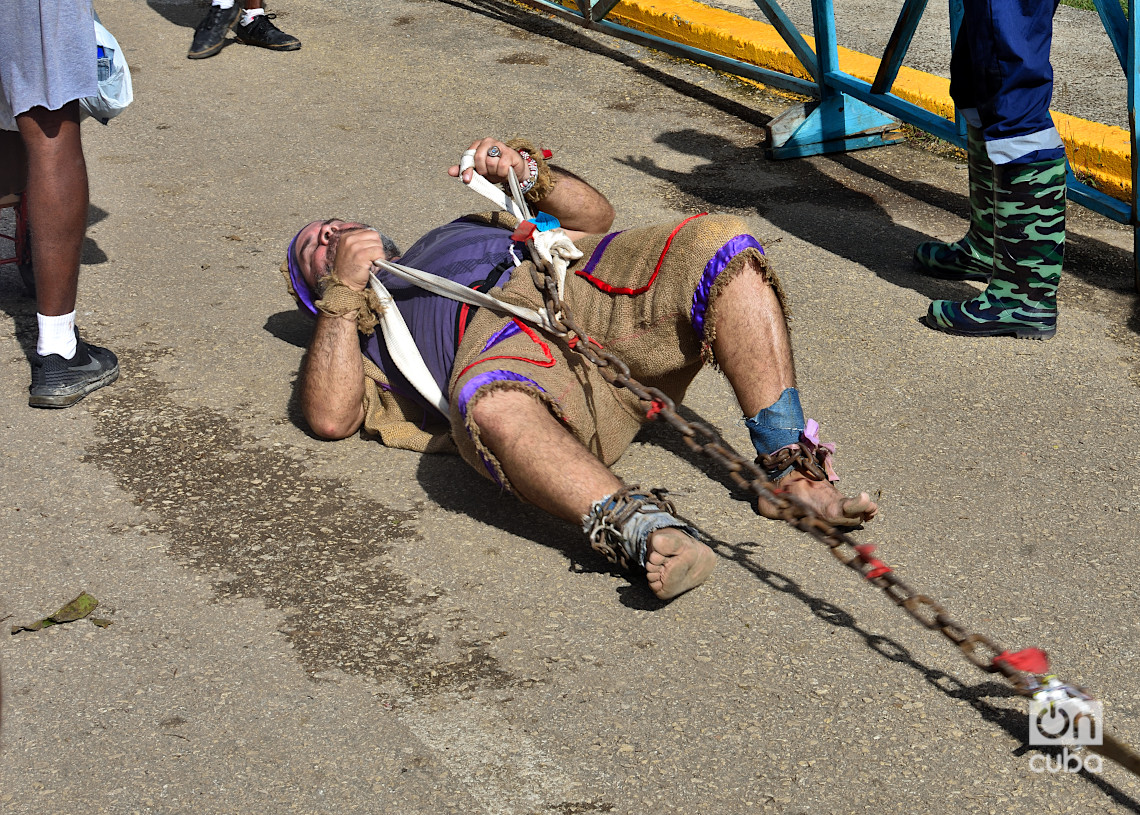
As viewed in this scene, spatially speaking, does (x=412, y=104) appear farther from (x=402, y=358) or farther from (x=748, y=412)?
(x=748, y=412)

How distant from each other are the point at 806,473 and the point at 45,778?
1608mm

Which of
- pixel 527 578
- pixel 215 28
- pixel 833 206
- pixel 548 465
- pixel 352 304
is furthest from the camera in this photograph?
pixel 215 28

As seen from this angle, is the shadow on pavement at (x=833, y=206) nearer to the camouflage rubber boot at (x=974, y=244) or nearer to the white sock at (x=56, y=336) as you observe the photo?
the camouflage rubber boot at (x=974, y=244)

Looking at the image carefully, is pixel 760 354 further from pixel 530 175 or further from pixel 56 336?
pixel 56 336

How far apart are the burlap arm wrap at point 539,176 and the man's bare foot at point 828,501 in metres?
0.96

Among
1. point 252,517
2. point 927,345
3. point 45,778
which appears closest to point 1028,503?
point 927,345

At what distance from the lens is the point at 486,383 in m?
2.51

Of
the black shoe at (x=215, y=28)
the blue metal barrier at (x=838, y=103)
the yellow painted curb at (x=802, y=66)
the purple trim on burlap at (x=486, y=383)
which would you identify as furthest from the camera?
the black shoe at (x=215, y=28)

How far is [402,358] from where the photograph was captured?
284 centimetres

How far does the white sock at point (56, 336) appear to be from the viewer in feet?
10.5

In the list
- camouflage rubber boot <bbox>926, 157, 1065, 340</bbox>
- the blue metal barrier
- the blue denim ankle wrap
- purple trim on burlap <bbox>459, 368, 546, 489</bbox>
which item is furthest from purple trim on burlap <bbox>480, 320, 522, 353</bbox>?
the blue metal barrier

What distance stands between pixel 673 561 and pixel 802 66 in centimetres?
368

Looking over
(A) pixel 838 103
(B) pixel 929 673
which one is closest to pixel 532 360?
(B) pixel 929 673

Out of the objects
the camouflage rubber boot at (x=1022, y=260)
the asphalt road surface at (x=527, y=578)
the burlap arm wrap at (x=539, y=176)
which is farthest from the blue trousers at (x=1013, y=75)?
the burlap arm wrap at (x=539, y=176)
